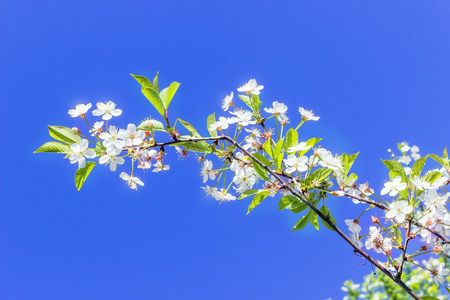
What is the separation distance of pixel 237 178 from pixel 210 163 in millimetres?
188

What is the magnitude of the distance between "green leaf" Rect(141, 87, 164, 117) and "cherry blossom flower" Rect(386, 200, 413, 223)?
3.74 ft

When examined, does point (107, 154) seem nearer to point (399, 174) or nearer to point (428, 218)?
point (399, 174)

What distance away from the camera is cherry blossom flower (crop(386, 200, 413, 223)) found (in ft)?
5.47

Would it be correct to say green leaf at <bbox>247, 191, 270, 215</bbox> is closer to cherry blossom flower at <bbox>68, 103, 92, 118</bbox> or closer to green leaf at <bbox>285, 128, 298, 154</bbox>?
green leaf at <bbox>285, 128, 298, 154</bbox>

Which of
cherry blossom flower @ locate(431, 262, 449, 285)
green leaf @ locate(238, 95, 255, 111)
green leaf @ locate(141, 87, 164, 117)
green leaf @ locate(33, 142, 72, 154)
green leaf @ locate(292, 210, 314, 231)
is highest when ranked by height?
green leaf @ locate(238, 95, 255, 111)

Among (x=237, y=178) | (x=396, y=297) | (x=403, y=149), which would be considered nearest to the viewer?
(x=237, y=178)

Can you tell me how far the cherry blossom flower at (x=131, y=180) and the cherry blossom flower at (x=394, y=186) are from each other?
1.24 m

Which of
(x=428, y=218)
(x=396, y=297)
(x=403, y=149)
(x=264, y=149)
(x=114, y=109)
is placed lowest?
(x=428, y=218)

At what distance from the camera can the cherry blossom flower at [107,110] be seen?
1.98 metres

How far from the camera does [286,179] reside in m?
1.85

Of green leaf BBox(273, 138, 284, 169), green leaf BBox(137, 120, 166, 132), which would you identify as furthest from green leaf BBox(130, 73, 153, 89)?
green leaf BBox(273, 138, 284, 169)

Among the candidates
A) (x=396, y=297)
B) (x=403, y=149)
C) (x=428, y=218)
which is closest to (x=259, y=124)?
(x=428, y=218)

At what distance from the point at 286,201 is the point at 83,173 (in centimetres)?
101

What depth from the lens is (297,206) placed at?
1896 millimetres
